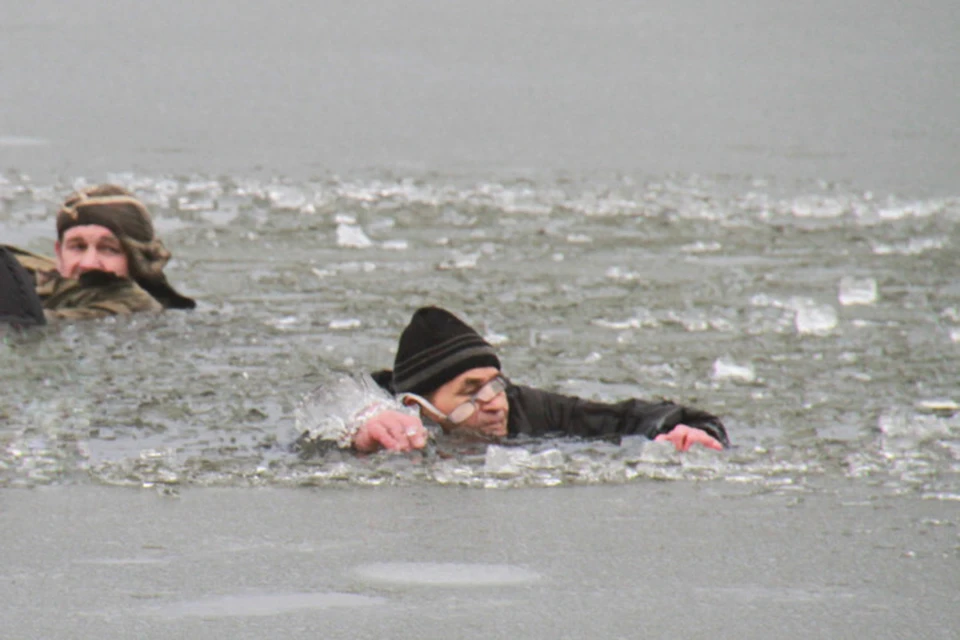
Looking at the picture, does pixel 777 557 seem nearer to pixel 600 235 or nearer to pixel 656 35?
pixel 600 235

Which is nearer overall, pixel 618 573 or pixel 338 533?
pixel 618 573

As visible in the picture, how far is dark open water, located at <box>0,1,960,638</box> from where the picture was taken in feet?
14.0

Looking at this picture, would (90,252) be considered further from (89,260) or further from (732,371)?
(732,371)

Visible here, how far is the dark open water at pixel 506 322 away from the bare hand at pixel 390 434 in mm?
62

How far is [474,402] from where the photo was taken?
6.18m

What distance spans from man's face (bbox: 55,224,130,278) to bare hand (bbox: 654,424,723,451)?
3.95 metres

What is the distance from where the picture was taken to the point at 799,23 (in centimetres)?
2564

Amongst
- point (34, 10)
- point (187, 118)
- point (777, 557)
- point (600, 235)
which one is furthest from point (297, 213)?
point (34, 10)

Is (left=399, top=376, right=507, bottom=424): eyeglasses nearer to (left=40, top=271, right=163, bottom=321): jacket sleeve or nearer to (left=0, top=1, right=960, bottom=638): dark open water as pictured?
(left=0, top=1, right=960, bottom=638): dark open water

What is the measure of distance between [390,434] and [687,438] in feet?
3.22

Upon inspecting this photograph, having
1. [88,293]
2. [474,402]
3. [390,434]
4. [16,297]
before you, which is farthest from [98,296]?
[390,434]

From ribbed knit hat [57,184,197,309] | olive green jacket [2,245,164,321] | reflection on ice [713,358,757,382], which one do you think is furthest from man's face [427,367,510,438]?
ribbed knit hat [57,184,197,309]

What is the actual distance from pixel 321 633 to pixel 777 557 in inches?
50.8

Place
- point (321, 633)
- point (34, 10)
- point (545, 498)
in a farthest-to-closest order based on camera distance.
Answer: point (34, 10) < point (545, 498) < point (321, 633)
